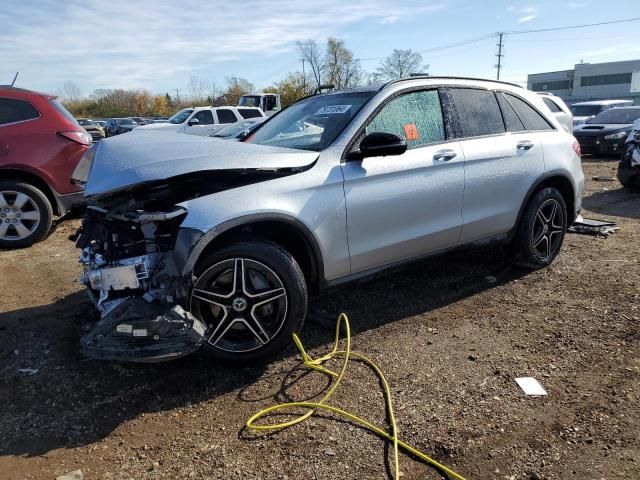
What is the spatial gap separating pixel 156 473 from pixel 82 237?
187 centimetres

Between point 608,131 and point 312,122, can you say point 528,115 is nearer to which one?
point 312,122

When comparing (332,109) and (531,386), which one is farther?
(332,109)

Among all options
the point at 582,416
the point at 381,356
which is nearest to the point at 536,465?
the point at 582,416

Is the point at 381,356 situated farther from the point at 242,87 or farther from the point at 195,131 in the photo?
the point at 242,87

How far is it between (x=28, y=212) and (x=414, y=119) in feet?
16.4

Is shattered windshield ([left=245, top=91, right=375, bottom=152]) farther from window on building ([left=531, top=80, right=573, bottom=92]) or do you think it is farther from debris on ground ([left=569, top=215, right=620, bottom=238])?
window on building ([left=531, top=80, right=573, bottom=92])

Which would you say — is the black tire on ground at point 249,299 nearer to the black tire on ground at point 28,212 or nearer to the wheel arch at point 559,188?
the wheel arch at point 559,188

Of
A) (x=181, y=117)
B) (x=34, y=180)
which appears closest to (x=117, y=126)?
(x=181, y=117)

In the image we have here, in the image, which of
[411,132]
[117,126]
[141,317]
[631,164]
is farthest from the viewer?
[117,126]

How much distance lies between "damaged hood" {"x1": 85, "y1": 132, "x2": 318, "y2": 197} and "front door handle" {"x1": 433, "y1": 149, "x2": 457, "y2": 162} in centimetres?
109

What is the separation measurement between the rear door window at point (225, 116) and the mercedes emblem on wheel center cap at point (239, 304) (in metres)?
15.7

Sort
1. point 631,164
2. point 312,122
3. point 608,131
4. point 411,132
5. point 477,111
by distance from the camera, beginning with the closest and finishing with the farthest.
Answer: point 411,132, point 312,122, point 477,111, point 631,164, point 608,131

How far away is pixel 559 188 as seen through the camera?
504 centimetres

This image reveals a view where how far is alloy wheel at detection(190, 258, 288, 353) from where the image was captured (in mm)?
3018
